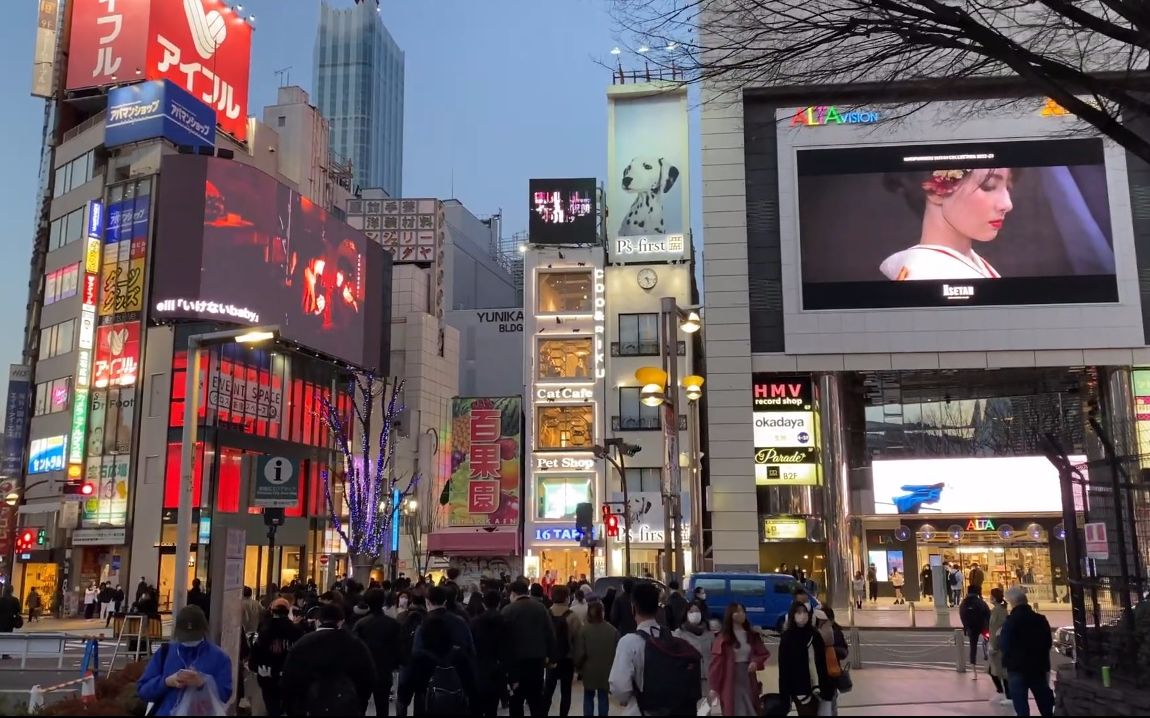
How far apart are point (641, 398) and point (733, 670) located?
68.0 ft

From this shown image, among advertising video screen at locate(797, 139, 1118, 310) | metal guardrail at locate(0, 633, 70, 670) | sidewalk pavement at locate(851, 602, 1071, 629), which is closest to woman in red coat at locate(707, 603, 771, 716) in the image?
metal guardrail at locate(0, 633, 70, 670)

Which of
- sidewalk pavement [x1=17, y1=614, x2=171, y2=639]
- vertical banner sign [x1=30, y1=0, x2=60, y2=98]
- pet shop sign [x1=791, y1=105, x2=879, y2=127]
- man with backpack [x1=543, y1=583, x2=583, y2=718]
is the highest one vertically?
vertical banner sign [x1=30, y1=0, x2=60, y2=98]

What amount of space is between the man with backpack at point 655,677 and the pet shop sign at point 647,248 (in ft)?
142

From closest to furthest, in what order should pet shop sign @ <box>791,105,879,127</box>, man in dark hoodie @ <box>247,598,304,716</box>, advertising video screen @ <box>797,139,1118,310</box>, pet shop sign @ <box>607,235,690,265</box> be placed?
man in dark hoodie @ <box>247,598,304,716</box>
advertising video screen @ <box>797,139,1118,310</box>
pet shop sign @ <box>791,105,879,127</box>
pet shop sign @ <box>607,235,690,265</box>

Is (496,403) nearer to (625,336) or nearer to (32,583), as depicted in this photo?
(625,336)

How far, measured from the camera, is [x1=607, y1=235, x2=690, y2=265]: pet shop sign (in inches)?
1962

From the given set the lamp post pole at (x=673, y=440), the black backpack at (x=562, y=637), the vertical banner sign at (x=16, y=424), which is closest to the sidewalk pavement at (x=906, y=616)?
the lamp post pole at (x=673, y=440)

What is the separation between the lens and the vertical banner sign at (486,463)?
182ft

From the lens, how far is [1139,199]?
38406 millimetres

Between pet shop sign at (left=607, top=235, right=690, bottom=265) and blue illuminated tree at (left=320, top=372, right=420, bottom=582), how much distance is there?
42.0 feet

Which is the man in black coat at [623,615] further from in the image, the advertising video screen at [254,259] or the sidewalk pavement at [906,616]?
the advertising video screen at [254,259]

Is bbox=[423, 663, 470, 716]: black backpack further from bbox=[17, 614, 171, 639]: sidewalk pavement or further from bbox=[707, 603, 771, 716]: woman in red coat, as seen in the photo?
bbox=[17, 614, 171, 639]: sidewalk pavement

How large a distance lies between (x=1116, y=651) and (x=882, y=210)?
95.1 ft

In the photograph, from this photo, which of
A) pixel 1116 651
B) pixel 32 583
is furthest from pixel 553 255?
pixel 1116 651
